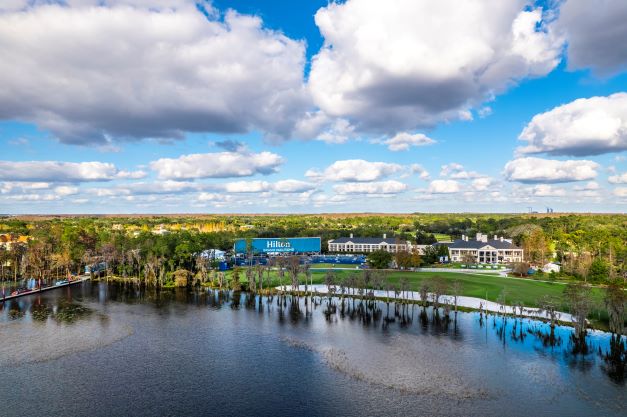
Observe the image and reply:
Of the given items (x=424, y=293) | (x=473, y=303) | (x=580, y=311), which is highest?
(x=580, y=311)

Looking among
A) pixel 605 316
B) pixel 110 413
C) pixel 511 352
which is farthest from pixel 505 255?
pixel 110 413

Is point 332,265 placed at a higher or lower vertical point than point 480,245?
lower

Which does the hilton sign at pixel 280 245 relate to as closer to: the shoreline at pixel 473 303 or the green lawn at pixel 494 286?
the green lawn at pixel 494 286

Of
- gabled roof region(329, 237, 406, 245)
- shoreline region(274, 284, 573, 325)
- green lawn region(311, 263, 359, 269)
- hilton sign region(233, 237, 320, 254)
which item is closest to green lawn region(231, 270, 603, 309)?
shoreline region(274, 284, 573, 325)

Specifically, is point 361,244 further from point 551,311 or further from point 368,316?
point 551,311

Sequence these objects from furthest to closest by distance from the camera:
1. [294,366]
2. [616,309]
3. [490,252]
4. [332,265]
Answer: [490,252], [332,265], [616,309], [294,366]

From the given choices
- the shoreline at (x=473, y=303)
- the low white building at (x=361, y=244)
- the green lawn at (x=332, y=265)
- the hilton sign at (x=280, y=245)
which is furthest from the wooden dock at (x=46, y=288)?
the low white building at (x=361, y=244)

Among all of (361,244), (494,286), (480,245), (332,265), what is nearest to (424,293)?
(494,286)

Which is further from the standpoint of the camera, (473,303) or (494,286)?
(494,286)
